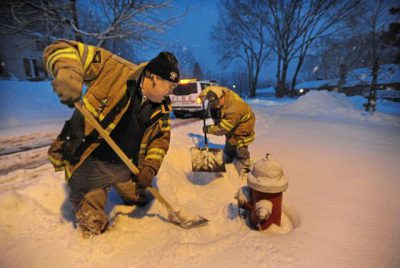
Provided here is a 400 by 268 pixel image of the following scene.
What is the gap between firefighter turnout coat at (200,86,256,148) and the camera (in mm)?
3377

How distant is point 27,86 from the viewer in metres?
13.1

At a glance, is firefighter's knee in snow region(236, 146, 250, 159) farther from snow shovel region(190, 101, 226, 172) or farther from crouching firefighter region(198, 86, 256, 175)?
snow shovel region(190, 101, 226, 172)

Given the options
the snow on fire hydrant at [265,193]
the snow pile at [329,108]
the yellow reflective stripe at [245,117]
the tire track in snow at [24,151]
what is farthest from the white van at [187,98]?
the snow on fire hydrant at [265,193]

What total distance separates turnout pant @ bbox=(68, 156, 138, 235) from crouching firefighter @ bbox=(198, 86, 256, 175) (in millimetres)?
1929

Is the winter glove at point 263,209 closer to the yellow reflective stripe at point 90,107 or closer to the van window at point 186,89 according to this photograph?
the yellow reflective stripe at point 90,107

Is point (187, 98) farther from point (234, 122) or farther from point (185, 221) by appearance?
point (185, 221)

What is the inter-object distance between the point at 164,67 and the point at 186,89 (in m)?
7.68

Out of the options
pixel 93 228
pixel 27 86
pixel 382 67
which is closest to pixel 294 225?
pixel 93 228

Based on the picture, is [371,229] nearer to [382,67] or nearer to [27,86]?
[27,86]

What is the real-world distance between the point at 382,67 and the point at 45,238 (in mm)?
19964

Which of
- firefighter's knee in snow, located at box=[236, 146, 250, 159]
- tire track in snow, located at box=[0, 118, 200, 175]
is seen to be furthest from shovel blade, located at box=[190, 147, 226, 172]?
tire track in snow, located at box=[0, 118, 200, 175]

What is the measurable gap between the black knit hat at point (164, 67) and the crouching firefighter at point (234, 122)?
176 cm

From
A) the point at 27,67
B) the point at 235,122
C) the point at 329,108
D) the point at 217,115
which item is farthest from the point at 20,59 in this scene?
the point at 329,108

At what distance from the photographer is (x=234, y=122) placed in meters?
3.38
